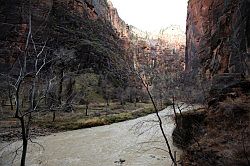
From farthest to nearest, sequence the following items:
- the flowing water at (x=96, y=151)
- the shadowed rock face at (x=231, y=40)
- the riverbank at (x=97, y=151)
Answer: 1. the shadowed rock face at (x=231, y=40)
2. the riverbank at (x=97, y=151)
3. the flowing water at (x=96, y=151)

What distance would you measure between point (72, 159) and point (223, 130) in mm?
10201

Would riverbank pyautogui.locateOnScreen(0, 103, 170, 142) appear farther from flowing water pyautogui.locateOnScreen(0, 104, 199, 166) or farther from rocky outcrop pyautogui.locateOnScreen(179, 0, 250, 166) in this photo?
rocky outcrop pyautogui.locateOnScreen(179, 0, 250, 166)

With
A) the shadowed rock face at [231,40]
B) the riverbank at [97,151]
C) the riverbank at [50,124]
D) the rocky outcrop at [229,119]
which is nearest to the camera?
the rocky outcrop at [229,119]

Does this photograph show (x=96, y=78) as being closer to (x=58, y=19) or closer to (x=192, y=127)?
(x=58, y=19)

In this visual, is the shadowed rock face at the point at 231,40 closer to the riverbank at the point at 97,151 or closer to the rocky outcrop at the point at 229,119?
the rocky outcrop at the point at 229,119

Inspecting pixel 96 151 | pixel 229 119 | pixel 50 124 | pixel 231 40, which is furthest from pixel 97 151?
pixel 231 40

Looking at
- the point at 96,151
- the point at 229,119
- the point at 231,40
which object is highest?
the point at 231,40

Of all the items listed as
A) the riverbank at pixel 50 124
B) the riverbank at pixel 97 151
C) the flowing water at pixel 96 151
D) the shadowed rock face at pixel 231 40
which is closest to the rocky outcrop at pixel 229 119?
the shadowed rock face at pixel 231 40

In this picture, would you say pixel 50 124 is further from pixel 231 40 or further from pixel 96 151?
pixel 231 40

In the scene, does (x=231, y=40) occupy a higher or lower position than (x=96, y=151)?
higher

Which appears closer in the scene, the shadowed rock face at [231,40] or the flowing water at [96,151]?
the flowing water at [96,151]

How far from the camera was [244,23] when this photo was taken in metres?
33.3

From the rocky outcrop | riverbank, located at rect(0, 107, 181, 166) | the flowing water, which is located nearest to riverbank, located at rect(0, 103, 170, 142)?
riverbank, located at rect(0, 107, 181, 166)

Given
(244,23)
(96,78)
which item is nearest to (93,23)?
(96,78)
